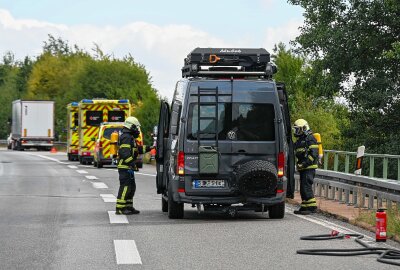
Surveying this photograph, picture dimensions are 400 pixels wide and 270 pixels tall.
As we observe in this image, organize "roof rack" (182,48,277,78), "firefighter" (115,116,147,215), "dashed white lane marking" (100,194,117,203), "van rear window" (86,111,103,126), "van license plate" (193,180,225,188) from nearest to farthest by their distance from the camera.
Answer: "van license plate" (193,180,225,188) < "roof rack" (182,48,277,78) < "firefighter" (115,116,147,215) < "dashed white lane marking" (100,194,117,203) < "van rear window" (86,111,103,126)

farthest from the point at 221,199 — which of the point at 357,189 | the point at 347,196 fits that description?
the point at 347,196

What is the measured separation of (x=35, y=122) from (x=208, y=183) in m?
59.9

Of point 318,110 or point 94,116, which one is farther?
point 318,110

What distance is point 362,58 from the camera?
146ft

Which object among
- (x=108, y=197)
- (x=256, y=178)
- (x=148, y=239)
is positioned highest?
(x=256, y=178)

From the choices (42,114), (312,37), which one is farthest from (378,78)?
(42,114)

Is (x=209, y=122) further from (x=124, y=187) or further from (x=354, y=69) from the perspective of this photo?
(x=354, y=69)

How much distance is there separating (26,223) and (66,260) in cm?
531

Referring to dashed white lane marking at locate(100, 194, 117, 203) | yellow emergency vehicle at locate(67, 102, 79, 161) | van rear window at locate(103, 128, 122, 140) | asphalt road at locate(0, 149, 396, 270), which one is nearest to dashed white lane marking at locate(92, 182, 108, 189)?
dashed white lane marking at locate(100, 194, 117, 203)

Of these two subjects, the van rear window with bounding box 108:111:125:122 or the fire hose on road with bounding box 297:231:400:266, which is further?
the van rear window with bounding box 108:111:125:122

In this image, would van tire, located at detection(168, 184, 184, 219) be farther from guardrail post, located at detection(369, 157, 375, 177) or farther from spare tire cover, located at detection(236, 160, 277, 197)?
guardrail post, located at detection(369, 157, 375, 177)

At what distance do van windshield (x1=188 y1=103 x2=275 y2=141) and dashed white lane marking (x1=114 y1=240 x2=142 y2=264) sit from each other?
12.9 ft

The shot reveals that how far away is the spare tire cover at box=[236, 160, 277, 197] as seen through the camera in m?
17.7

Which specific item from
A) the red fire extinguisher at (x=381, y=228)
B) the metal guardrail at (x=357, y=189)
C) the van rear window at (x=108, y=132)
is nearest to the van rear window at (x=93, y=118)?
the van rear window at (x=108, y=132)
